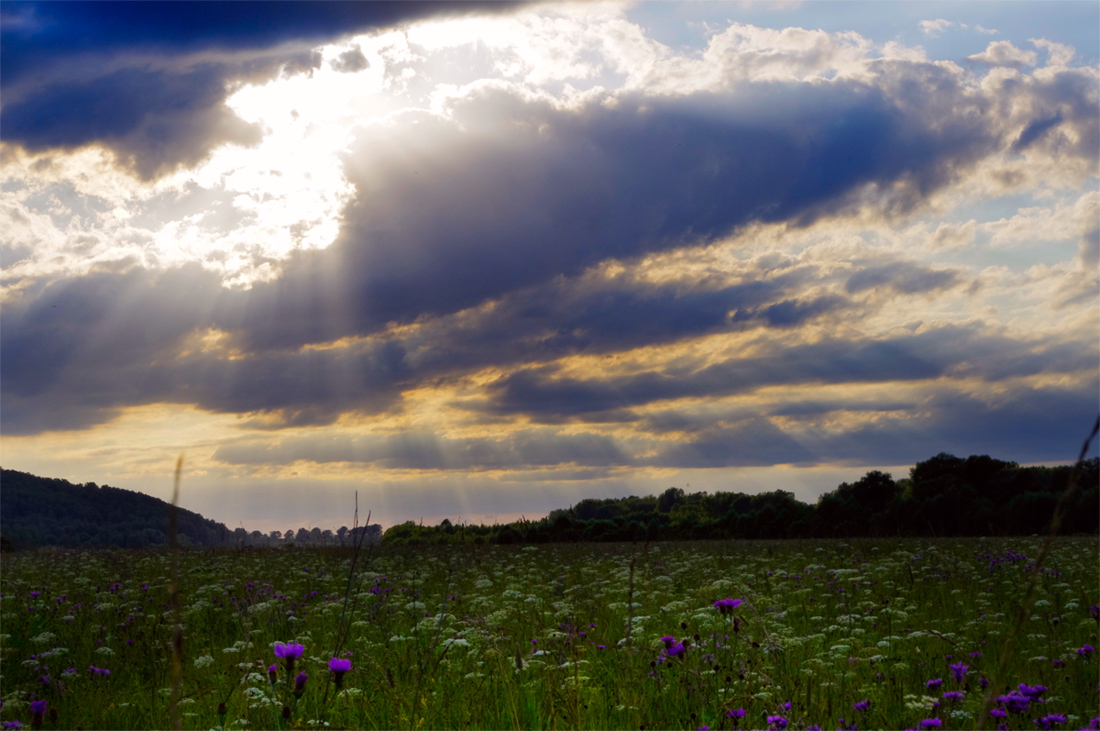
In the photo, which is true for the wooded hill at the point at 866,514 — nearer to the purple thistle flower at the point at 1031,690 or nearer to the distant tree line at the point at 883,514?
the distant tree line at the point at 883,514

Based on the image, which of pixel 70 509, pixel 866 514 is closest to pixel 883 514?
pixel 866 514

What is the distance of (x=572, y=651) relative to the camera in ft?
16.2

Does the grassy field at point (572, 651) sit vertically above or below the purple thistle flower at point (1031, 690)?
below

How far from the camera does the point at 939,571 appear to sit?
1170 centimetres

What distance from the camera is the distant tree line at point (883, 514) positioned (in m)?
27.4

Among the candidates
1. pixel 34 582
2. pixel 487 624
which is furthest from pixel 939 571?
pixel 34 582

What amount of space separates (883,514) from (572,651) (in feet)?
93.3

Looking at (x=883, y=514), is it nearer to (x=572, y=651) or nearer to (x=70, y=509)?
(x=572, y=651)

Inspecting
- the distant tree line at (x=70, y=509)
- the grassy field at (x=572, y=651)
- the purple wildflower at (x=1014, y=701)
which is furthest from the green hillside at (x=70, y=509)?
the purple wildflower at (x=1014, y=701)

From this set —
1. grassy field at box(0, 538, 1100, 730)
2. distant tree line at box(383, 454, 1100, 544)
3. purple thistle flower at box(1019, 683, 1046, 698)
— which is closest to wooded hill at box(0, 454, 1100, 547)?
distant tree line at box(383, 454, 1100, 544)

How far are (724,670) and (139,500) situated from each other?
196 ft

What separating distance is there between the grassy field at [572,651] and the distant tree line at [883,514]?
15939 mm

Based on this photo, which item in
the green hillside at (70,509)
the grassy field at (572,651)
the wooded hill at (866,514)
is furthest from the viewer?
the green hillside at (70,509)

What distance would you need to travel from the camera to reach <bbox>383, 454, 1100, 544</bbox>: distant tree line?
1080 inches
